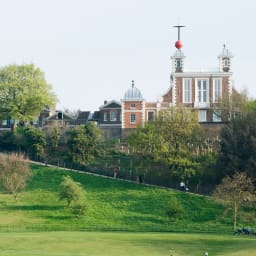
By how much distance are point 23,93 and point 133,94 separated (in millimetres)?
11057

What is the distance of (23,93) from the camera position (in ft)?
319

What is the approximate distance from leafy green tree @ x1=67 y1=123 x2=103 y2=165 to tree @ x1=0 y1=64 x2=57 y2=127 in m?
10.9

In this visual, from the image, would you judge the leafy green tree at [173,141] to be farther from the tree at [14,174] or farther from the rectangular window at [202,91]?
the rectangular window at [202,91]

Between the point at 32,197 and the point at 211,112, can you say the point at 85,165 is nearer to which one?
the point at 32,197

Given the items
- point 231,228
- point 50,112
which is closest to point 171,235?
point 231,228

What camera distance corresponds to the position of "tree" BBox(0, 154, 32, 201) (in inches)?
2990

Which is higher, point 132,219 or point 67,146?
point 67,146

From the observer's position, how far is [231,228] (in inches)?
2611

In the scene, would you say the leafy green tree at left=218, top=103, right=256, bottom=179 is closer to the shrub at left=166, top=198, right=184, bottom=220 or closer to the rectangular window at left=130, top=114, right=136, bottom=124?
the shrub at left=166, top=198, right=184, bottom=220

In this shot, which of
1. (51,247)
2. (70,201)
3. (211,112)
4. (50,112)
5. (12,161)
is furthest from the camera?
(50,112)

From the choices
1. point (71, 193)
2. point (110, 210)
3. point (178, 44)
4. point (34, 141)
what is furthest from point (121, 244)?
point (178, 44)

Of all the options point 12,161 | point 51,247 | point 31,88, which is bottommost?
point 51,247

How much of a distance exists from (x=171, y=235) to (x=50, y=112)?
48.4m

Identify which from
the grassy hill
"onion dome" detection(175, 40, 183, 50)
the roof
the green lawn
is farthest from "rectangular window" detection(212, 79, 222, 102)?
the green lawn
